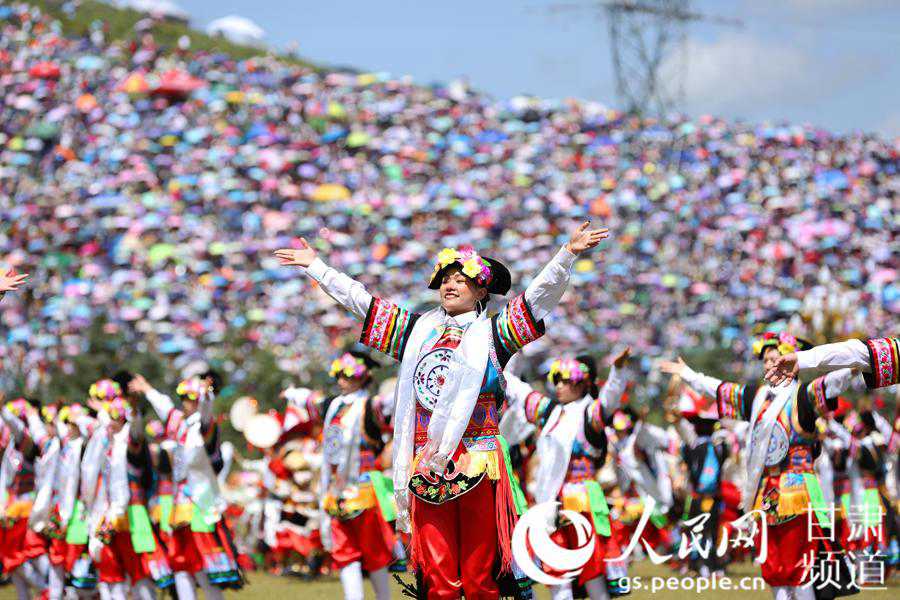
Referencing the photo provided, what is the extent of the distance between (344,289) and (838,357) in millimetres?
2371

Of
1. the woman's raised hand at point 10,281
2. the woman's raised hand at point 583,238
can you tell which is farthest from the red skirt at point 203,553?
the woman's raised hand at point 583,238

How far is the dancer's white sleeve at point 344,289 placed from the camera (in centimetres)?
645

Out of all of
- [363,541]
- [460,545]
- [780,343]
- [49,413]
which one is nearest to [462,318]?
[460,545]

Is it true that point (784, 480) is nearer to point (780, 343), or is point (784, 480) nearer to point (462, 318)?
point (780, 343)

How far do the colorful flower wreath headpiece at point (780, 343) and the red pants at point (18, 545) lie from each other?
6.57m

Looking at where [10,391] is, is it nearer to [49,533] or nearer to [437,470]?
[49,533]

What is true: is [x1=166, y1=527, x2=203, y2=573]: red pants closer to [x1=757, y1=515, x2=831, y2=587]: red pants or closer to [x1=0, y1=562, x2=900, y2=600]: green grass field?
[x1=0, y1=562, x2=900, y2=600]: green grass field

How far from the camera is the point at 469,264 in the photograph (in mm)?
6379

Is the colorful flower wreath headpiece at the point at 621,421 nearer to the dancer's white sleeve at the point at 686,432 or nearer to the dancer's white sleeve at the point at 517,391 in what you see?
the dancer's white sleeve at the point at 686,432

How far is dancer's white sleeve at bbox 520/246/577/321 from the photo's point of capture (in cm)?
597

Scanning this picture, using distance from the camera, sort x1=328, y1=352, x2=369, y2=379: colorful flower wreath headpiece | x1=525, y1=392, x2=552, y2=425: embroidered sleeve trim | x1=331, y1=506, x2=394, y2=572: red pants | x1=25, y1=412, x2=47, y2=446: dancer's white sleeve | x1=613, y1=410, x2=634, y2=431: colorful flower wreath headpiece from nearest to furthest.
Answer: x1=525, y1=392, x2=552, y2=425: embroidered sleeve trim, x1=331, y1=506, x2=394, y2=572: red pants, x1=328, y1=352, x2=369, y2=379: colorful flower wreath headpiece, x1=25, y1=412, x2=47, y2=446: dancer's white sleeve, x1=613, y1=410, x2=634, y2=431: colorful flower wreath headpiece

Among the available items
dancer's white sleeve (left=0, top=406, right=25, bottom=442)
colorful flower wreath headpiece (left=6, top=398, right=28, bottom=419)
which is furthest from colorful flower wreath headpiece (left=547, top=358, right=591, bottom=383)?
colorful flower wreath headpiece (left=6, top=398, right=28, bottom=419)

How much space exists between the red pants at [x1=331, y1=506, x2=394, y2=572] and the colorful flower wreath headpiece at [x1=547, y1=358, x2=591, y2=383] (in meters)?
1.69

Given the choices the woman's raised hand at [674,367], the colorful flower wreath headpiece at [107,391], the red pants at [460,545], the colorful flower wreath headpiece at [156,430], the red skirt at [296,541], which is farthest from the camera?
the red skirt at [296,541]
